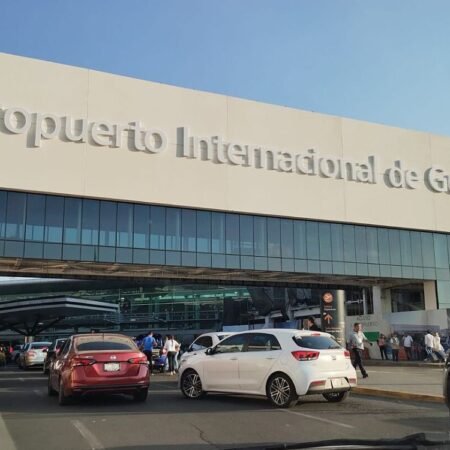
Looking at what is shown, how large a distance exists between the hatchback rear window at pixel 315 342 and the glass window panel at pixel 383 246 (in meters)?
28.2

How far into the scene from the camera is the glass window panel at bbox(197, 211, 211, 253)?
33594 millimetres

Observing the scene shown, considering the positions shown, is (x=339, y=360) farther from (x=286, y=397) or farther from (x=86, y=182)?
(x=86, y=182)

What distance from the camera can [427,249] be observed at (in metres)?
40.5

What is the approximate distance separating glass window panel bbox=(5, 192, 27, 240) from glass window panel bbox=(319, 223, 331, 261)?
719 inches

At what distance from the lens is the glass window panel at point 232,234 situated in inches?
1352

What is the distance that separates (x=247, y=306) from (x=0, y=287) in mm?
36765

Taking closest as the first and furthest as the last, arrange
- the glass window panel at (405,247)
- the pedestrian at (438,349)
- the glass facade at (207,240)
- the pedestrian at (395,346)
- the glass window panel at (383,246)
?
the pedestrian at (438,349) → the glass facade at (207,240) → the pedestrian at (395,346) → the glass window panel at (383,246) → the glass window panel at (405,247)

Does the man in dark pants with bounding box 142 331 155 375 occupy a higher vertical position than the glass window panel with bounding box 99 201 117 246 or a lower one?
lower

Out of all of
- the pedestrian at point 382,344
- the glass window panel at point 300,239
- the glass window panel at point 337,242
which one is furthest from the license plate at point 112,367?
the glass window panel at point 337,242

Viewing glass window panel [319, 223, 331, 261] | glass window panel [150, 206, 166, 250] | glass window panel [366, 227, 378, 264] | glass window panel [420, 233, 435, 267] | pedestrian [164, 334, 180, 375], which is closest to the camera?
pedestrian [164, 334, 180, 375]

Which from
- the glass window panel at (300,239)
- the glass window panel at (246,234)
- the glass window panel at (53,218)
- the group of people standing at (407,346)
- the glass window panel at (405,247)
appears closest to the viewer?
the group of people standing at (407,346)

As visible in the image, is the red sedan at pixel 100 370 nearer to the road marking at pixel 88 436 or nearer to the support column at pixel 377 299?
the road marking at pixel 88 436

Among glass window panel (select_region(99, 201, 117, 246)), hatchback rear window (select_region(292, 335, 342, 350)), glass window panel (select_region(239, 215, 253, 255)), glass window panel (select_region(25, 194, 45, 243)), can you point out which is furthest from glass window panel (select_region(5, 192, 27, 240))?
hatchback rear window (select_region(292, 335, 342, 350))

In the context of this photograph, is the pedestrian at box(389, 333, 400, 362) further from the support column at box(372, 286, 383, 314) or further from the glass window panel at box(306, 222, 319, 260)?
the support column at box(372, 286, 383, 314)
